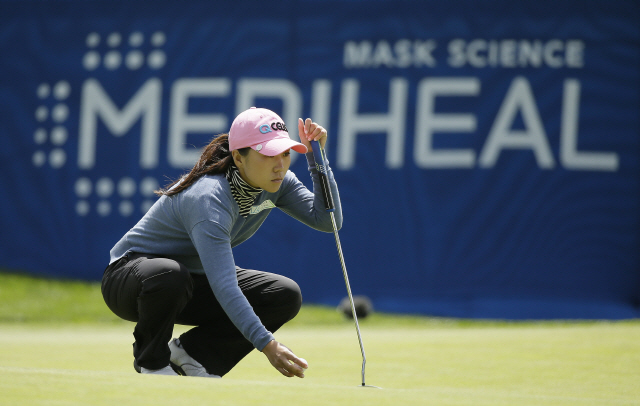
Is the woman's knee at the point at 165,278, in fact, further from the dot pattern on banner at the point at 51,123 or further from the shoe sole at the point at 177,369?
the dot pattern on banner at the point at 51,123

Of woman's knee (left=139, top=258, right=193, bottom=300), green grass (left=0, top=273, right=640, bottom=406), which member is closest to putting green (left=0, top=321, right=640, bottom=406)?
green grass (left=0, top=273, right=640, bottom=406)

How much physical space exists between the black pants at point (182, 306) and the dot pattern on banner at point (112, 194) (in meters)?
3.28

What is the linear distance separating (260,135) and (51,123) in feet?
13.6

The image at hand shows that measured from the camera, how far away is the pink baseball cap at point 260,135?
228cm

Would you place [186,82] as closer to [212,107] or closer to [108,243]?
[212,107]

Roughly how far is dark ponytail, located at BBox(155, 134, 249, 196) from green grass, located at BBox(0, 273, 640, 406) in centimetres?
61

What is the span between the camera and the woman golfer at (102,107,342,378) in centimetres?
216

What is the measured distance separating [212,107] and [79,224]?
135cm

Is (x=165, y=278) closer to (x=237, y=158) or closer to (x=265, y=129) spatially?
(x=237, y=158)

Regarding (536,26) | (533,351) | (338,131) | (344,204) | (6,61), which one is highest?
(536,26)

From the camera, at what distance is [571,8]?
548 centimetres

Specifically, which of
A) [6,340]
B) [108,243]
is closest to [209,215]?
[6,340]

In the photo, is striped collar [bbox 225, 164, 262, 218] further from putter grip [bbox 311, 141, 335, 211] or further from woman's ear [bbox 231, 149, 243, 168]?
putter grip [bbox 311, 141, 335, 211]

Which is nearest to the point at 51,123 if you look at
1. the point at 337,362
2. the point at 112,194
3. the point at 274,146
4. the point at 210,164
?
the point at 112,194
